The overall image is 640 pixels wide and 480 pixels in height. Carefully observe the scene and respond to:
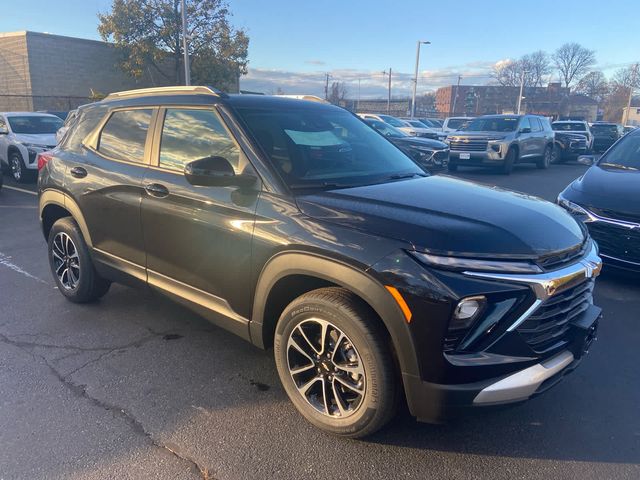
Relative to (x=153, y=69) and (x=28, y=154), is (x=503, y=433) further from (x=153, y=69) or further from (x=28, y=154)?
(x=153, y=69)

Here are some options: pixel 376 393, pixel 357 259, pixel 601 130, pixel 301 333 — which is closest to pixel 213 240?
pixel 301 333

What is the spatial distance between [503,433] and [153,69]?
35.0 m

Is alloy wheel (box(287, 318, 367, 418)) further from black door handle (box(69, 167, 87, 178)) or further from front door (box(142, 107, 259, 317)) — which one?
black door handle (box(69, 167, 87, 178))

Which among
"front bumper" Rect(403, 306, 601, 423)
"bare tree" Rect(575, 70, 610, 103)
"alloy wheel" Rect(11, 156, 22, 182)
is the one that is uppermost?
"bare tree" Rect(575, 70, 610, 103)

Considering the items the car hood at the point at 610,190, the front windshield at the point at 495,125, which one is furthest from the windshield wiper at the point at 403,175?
the front windshield at the point at 495,125

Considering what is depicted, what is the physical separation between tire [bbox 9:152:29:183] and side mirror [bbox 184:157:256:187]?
10.9 metres

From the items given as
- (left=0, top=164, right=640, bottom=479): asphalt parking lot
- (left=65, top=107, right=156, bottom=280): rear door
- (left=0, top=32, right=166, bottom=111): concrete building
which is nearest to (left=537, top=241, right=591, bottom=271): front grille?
(left=0, top=164, right=640, bottom=479): asphalt parking lot

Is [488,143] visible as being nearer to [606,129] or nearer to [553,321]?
[553,321]

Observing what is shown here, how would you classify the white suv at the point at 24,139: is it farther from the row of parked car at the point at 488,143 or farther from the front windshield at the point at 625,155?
the front windshield at the point at 625,155

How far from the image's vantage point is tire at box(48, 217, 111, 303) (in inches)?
172

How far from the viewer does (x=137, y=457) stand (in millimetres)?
2568

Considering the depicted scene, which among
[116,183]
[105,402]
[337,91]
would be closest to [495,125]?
[116,183]

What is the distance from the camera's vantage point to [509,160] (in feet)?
48.4

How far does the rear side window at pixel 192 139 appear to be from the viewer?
3217 mm
